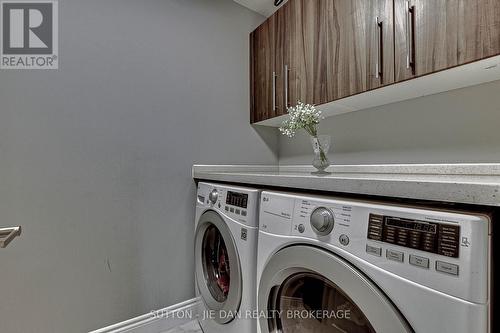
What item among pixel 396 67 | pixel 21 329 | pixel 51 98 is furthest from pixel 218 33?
pixel 21 329

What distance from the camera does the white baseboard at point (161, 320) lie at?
138 centimetres

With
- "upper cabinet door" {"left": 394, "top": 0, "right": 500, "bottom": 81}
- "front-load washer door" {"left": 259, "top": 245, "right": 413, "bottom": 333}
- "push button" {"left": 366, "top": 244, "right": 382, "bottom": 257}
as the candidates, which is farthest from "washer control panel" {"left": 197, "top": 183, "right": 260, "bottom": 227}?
"upper cabinet door" {"left": 394, "top": 0, "right": 500, "bottom": 81}

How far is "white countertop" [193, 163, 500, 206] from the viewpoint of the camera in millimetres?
461

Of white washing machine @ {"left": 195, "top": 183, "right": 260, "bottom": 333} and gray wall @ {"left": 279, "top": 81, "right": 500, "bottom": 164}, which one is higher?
gray wall @ {"left": 279, "top": 81, "right": 500, "bottom": 164}

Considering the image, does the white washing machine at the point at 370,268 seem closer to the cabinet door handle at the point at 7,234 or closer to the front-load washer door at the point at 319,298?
the front-load washer door at the point at 319,298

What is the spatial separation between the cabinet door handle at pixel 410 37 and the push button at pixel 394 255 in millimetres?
846

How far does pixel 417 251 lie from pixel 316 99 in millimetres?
1105

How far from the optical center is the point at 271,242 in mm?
846

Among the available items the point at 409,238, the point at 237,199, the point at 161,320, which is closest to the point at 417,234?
the point at 409,238

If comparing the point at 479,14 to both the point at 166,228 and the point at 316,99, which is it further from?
the point at 166,228

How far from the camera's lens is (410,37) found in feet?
3.35

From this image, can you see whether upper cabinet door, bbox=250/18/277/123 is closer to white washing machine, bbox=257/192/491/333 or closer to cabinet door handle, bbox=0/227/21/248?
white washing machine, bbox=257/192/491/333

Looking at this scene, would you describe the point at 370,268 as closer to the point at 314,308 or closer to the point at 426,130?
the point at 314,308

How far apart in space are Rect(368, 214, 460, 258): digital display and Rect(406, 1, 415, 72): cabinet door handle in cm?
79
